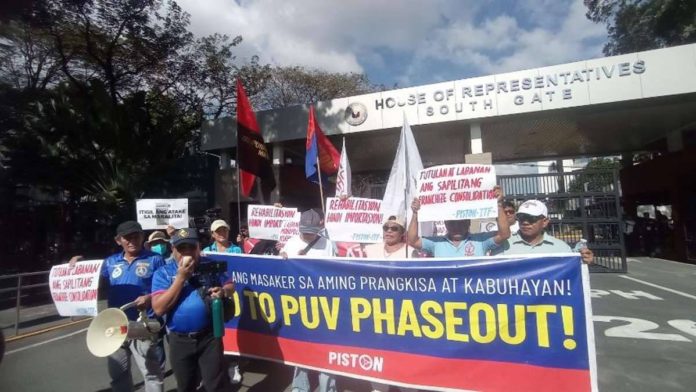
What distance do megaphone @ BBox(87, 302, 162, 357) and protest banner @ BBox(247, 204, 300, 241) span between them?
2628 millimetres

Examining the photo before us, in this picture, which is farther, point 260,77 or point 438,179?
point 260,77

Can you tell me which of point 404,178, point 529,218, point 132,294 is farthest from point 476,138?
point 132,294

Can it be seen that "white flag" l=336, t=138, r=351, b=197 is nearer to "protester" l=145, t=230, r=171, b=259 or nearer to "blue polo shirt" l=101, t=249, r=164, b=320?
"protester" l=145, t=230, r=171, b=259

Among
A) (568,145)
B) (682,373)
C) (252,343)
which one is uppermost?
(568,145)

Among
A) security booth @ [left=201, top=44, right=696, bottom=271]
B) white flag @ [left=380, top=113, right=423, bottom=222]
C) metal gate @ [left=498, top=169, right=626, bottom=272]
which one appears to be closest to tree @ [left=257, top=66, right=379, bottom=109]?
security booth @ [left=201, top=44, right=696, bottom=271]

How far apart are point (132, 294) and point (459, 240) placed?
9.65 feet

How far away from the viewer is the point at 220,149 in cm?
1598

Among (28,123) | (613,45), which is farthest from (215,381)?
(613,45)

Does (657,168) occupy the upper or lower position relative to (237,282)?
upper

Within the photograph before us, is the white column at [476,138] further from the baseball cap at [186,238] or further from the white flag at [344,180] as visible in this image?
the baseball cap at [186,238]

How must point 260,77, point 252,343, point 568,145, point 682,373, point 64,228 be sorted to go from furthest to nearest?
point 260,77 < point 568,145 < point 64,228 < point 682,373 < point 252,343

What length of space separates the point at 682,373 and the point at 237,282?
4588mm

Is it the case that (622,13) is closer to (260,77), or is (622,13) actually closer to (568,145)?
(568,145)

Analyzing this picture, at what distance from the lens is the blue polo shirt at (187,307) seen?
10.2 ft
